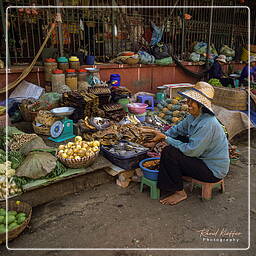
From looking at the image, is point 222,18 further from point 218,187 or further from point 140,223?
point 140,223

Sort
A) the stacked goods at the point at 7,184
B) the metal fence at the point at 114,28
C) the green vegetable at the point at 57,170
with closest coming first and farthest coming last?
the stacked goods at the point at 7,184
the green vegetable at the point at 57,170
the metal fence at the point at 114,28

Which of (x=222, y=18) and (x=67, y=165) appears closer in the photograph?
(x=67, y=165)

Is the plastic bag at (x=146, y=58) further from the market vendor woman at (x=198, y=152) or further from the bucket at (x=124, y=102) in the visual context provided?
the market vendor woman at (x=198, y=152)

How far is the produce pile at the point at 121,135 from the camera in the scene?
153 inches

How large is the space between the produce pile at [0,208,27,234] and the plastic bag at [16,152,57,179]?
0.48 metres

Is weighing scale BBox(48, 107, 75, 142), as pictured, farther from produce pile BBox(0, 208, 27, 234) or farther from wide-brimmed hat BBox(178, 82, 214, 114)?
wide-brimmed hat BBox(178, 82, 214, 114)

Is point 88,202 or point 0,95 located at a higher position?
point 0,95

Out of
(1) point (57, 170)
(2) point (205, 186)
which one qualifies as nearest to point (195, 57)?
(2) point (205, 186)

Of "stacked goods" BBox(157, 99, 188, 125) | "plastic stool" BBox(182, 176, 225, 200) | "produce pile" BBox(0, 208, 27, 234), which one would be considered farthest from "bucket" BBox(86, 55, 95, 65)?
"produce pile" BBox(0, 208, 27, 234)

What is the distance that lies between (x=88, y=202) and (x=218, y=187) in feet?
5.86

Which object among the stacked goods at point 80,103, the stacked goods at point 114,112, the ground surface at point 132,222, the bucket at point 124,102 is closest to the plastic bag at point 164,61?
the bucket at point 124,102

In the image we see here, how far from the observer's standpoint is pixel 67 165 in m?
3.31

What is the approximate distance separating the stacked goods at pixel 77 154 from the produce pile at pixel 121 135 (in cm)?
40

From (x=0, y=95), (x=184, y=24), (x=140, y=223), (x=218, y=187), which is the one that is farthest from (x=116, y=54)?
(x=140, y=223)
